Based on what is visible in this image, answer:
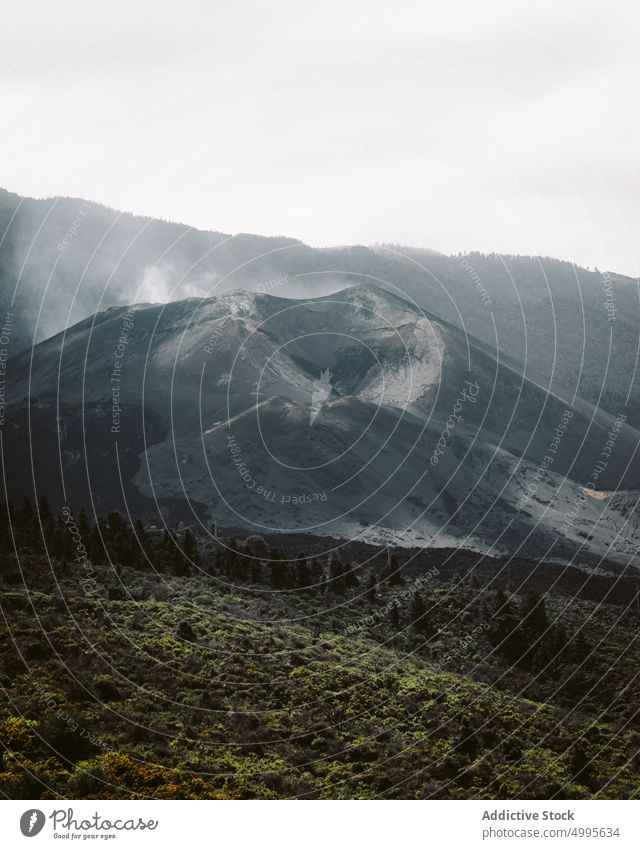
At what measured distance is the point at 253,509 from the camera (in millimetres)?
195125

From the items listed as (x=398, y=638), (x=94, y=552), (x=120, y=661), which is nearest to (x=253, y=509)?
(x=94, y=552)

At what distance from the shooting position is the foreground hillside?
38094 mm

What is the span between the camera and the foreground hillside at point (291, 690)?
3809 centimetres

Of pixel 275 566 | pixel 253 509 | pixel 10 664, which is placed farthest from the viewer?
pixel 253 509

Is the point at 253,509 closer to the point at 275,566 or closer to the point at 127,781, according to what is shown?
the point at 275,566

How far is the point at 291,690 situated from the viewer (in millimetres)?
48875

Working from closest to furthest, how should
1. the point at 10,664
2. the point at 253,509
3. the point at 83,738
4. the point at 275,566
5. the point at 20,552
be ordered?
the point at 83,738 → the point at 10,664 → the point at 20,552 → the point at 275,566 → the point at 253,509

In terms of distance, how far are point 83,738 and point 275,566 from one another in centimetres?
5292

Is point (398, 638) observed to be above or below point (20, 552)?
below
